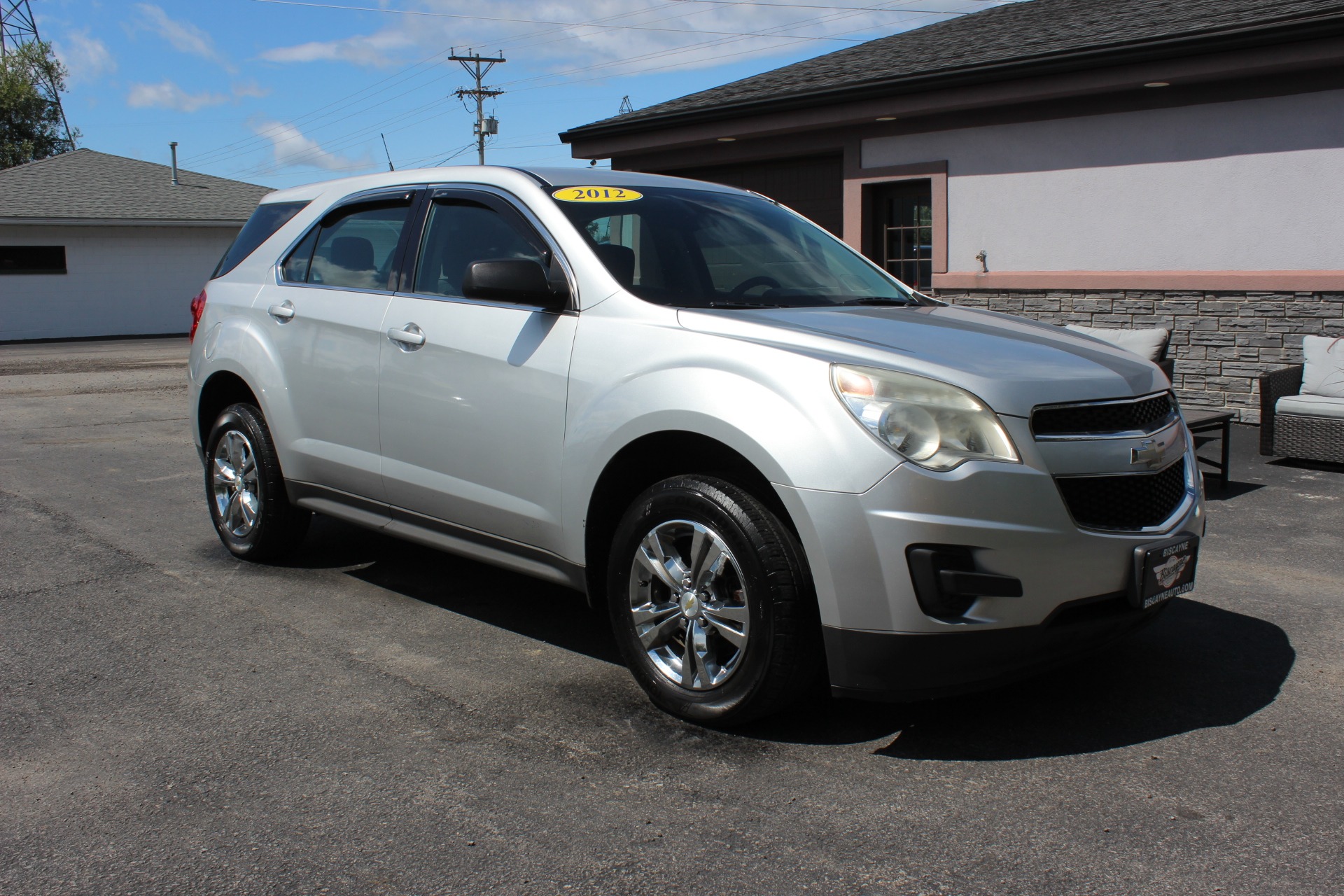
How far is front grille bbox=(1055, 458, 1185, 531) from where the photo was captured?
10.9ft

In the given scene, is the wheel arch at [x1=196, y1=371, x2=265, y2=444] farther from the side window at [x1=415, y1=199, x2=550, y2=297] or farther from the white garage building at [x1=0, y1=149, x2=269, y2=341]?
the white garage building at [x1=0, y1=149, x2=269, y2=341]

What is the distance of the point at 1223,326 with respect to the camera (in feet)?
36.6

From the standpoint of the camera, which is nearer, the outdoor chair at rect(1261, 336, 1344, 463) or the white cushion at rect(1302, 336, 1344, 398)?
the outdoor chair at rect(1261, 336, 1344, 463)

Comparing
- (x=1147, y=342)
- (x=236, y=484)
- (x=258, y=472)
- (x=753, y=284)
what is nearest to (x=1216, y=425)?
(x=1147, y=342)

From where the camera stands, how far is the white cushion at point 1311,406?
8.29 m

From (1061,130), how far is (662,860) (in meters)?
11.0

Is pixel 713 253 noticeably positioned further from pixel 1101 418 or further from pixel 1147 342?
pixel 1147 342

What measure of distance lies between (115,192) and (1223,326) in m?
30.5

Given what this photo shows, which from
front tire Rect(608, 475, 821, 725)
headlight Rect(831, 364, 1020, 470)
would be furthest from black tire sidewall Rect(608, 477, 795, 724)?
headlight Rect(831, 364, 1020, 470)

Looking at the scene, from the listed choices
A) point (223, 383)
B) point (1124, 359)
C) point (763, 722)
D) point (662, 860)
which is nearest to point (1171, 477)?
point (1124, 359)

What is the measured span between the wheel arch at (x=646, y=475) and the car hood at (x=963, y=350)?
383 millimetres

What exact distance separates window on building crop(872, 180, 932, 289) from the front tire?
411 inches

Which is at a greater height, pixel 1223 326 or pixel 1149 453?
pixel 1223 326

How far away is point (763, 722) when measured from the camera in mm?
3699
